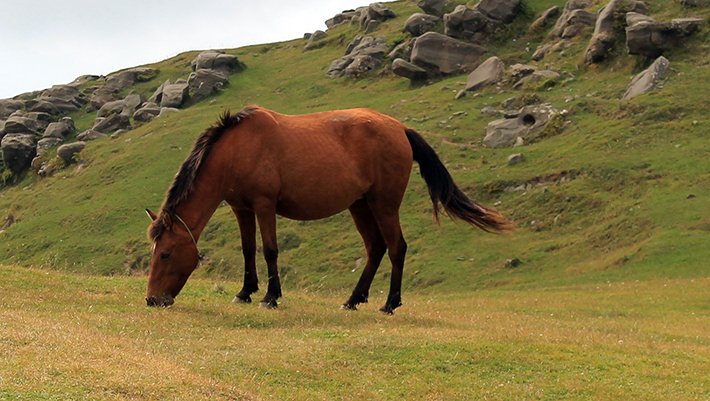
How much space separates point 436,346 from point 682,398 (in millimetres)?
3197

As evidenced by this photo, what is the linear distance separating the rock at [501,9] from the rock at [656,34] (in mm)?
12608

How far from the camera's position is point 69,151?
2251 inches

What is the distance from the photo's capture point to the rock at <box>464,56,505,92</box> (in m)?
47.2

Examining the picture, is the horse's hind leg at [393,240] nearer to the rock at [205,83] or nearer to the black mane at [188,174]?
the black mane at [188,174]

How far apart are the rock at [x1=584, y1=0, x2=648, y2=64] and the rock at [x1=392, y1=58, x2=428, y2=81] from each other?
1049cm

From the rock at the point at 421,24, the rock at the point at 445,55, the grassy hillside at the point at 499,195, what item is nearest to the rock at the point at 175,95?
the grassy hillside at the point at 499,195

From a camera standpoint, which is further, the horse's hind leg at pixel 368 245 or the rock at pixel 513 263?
the rock at pixel 513 263

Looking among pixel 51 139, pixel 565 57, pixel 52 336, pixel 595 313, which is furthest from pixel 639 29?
pixel 51 139

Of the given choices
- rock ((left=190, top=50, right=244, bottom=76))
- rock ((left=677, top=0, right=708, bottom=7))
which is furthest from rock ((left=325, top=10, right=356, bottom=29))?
rock ((left=677, top=0, right=708, bottom=7))

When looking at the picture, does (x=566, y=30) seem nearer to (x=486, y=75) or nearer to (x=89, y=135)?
(x=486, y=75)

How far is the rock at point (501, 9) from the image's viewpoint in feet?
178

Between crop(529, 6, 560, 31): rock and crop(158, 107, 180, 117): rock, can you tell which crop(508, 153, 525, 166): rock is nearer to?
crop(529, 6, 560, 31): rock

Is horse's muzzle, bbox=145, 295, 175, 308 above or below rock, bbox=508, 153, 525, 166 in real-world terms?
above

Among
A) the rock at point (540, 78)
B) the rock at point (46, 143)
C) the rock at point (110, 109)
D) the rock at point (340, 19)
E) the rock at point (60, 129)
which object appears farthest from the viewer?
the rock at point (340, 19)
